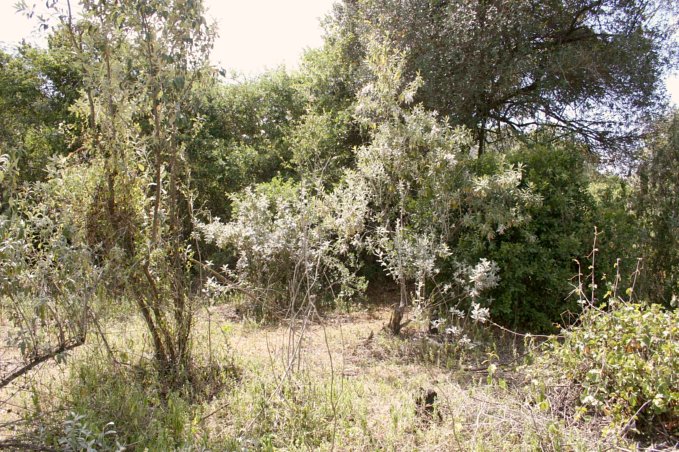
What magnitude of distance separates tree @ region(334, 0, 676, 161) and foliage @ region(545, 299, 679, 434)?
18.4 feet

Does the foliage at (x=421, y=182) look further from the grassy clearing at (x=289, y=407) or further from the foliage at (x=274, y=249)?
the grassy clearing at (x=289, y=407)

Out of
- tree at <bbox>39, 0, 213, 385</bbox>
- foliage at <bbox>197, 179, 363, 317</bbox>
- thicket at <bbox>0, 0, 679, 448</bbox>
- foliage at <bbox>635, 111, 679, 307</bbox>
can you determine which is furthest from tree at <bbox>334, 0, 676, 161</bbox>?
tree at <bbox>39, 0, 213, 385</bbox>

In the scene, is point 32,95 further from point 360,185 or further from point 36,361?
point 36,361

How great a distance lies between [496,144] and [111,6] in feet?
27.4

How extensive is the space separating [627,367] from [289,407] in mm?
2356

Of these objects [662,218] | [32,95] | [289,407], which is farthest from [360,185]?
[32,95]

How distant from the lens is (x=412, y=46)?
28.2 feet

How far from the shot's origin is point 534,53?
8562 mm

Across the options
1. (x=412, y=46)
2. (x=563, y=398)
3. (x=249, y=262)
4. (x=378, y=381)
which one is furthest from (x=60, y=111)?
(x=563, y=398)

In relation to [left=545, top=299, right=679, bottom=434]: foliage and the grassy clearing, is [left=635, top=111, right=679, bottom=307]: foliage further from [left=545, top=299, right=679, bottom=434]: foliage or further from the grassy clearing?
[left=545, top=299, right=679, bottom=434]: foliage

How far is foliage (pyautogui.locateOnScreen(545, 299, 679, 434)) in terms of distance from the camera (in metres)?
3.23

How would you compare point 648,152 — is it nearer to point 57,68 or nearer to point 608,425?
point 608,425

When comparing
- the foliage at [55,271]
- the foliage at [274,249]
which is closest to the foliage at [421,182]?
the foliage at [274,249]

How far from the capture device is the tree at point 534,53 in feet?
27.0
